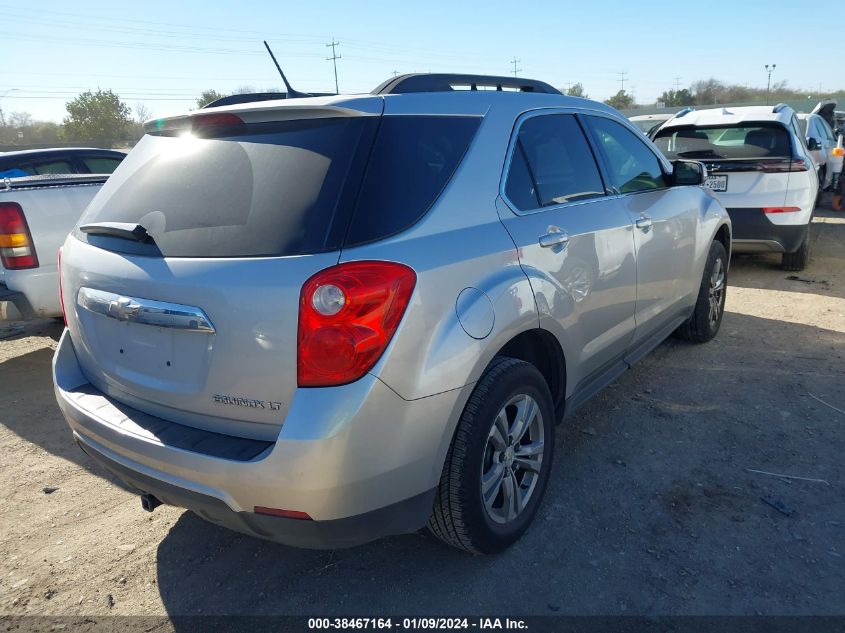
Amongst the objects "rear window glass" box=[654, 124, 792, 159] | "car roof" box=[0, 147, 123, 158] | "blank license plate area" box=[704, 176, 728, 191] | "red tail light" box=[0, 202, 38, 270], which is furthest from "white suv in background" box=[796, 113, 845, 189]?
"red tail light" box=[0, 202, 38, 270]

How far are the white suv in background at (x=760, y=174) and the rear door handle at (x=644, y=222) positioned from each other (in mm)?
3757

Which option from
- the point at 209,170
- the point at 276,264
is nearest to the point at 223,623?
the point at 276,264

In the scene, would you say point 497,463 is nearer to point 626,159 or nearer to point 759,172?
point 626,159

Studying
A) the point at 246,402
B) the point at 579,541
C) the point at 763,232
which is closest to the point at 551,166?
the point at 579,541

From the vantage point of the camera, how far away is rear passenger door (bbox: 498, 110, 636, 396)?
8.79 feet

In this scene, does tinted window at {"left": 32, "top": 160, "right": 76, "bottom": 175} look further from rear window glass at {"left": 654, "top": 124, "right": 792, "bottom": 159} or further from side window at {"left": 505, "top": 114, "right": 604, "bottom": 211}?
rear window glass at {"left": 654, "top": 124, "right": 792, "bottom": 159}

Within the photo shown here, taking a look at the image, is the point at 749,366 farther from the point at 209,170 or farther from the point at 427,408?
the point at 209,170

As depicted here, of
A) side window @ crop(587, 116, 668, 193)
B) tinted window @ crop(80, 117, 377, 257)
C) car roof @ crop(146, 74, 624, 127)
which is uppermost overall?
car roof @ crop(146, 74, 624, 127)

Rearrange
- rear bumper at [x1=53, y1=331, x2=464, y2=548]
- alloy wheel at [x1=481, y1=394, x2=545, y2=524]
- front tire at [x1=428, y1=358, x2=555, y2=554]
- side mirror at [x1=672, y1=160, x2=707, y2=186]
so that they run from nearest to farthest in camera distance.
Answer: rear bumper at [x1=53, y1=331, x2=464, y2=548], front tire at [x1=428, y1=358, x2=555, y2=554], alloy wheel at [x1=481, y1=394, x2=545, y2=524], side mirror at [x1=672, y1=160, x2=707, y2=186]

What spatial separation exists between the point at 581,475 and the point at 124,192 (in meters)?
2.48

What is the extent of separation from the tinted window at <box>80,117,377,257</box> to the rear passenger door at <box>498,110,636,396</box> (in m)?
0.77

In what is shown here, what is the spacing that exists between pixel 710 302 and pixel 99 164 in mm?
7395

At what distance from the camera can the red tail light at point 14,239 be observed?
181 inches

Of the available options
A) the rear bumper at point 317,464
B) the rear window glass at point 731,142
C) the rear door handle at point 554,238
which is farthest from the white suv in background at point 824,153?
the rear bumper at point 317,464
